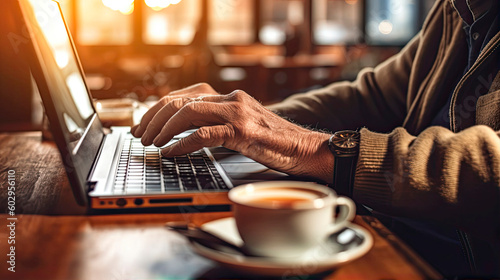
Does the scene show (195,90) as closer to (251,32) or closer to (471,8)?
(471,8)

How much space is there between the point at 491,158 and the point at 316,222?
333mm

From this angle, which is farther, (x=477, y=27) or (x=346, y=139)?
(x=477, y=27)

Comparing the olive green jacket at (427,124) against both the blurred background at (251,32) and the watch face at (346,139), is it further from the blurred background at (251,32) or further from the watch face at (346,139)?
the blurred background at (251,32)

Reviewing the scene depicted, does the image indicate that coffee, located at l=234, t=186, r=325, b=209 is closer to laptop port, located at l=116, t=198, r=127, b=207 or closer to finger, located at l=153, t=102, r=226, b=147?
laptop port, located at l=116, t=198, r=127, b=207

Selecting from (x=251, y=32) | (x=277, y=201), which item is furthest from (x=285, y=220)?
(x=251, y=32)

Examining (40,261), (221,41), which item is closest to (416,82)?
(40,261)

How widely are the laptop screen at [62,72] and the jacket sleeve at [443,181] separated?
41 cm

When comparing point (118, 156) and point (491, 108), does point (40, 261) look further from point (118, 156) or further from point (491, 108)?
point (491, 108)

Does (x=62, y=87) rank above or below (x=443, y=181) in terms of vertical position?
above

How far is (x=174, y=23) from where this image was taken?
847 centimetres

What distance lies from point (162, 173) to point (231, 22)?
8.08 metres

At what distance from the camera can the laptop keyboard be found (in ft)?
2.08

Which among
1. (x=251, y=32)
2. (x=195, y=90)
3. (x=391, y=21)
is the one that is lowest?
(x=195, y=90)

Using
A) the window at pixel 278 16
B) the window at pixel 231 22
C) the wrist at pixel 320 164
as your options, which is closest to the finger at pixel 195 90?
the wrist at pixel 320 164
